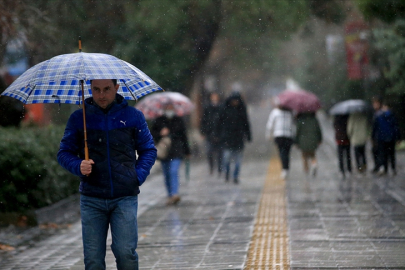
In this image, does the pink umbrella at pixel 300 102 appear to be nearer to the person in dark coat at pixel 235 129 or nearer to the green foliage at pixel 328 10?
the person in dark coat at pixel 235 129

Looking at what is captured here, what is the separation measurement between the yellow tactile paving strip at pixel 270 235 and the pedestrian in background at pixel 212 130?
3244 mm

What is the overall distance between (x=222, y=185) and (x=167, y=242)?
639 centimetres

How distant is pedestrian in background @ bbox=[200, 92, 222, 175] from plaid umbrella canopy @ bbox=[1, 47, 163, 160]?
32.3 feet

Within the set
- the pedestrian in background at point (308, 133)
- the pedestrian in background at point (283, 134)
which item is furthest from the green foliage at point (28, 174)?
the pedestrian in background at point (308, 133)

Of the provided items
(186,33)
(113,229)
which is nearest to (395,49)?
(186,33)

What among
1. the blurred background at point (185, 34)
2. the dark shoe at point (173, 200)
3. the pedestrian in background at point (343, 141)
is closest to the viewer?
the dark shoe at point (173, 200)

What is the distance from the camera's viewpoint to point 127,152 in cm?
450

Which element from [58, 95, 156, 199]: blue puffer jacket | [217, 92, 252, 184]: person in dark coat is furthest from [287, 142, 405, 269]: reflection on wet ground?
[58, 95, 156, 199]: blue puffer jacket

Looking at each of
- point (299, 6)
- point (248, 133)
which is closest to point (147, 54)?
point (299, 6)

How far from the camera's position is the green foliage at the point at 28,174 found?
344 inches

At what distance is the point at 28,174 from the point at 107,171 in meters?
4.99

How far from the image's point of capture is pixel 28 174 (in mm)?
9094

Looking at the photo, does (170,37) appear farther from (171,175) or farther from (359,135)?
(171,175)

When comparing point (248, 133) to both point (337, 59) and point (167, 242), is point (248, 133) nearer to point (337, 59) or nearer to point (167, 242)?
point (167, 242)
